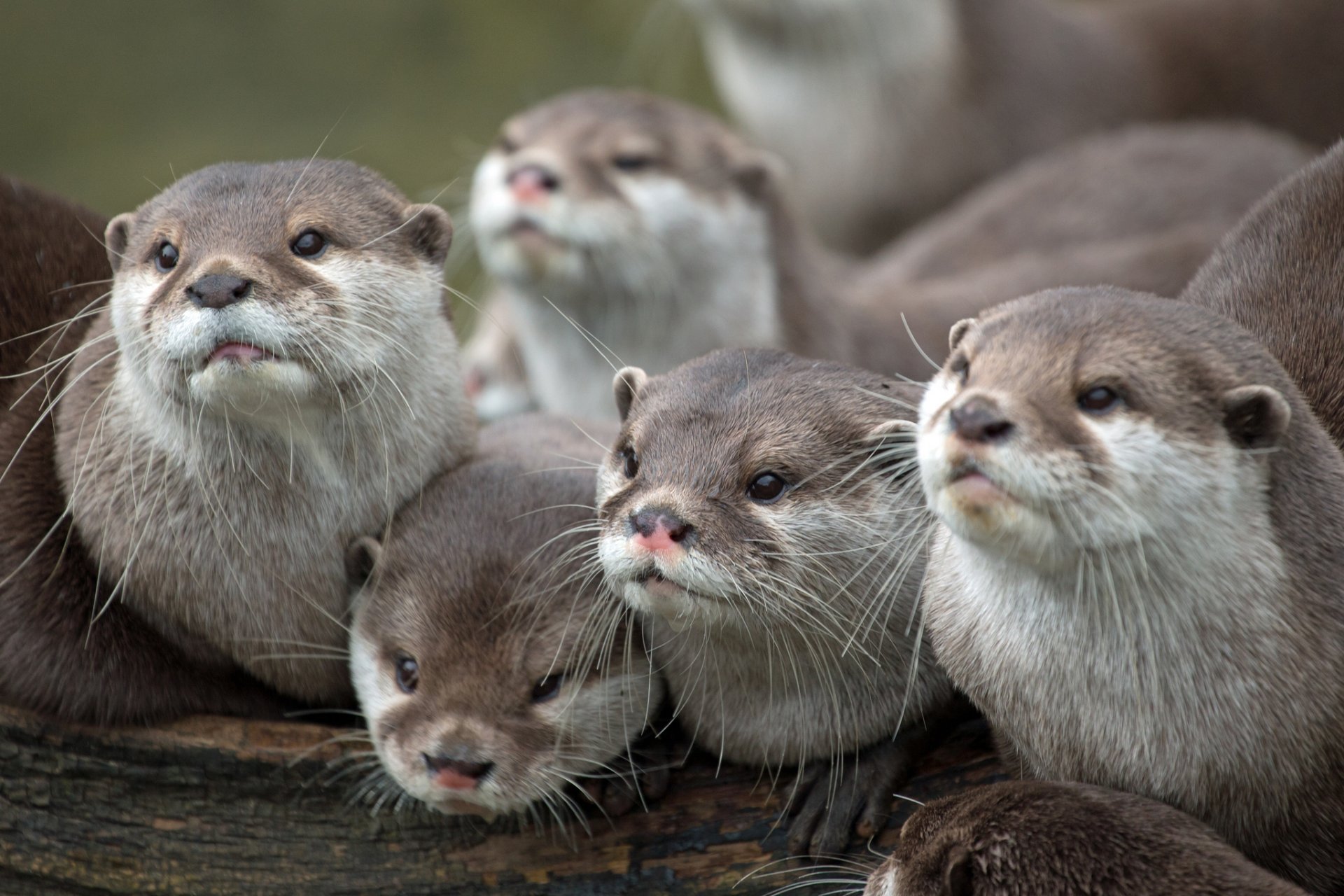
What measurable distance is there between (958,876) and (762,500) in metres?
0.65

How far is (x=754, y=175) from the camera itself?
4.31 metres

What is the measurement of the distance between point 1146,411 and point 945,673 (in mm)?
642

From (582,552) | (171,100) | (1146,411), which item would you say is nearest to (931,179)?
(582,552)

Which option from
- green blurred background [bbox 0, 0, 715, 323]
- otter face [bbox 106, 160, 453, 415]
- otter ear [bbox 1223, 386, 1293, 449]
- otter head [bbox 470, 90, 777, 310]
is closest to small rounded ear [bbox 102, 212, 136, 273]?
otter face [bbox 106, 160, 453, 415]

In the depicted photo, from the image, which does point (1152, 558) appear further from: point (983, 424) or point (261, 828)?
point (261, 828)

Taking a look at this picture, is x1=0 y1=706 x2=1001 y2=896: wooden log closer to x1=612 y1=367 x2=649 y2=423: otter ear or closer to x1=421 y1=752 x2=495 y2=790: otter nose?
x1=421 y1=752 x2=495 y2=790: otter nose

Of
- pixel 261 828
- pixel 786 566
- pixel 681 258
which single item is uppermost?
pixel 681 258

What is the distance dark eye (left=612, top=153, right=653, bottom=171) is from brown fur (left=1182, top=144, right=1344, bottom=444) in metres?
1.79

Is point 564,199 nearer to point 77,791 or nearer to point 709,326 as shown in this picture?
point 709,326

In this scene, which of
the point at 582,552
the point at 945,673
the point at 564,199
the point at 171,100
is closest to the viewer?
the point at 945,673

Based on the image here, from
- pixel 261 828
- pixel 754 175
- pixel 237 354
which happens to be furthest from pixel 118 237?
pixel 754 175

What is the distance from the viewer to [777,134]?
5703mm

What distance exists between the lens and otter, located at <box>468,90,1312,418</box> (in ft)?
13.3

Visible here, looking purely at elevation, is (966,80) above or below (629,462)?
above
